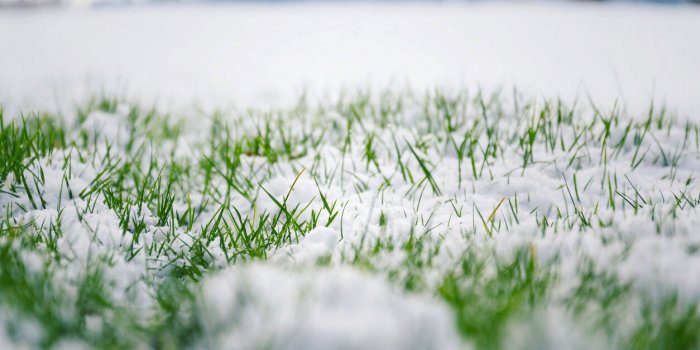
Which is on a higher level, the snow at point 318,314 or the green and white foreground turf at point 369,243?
the snow at point 318,314

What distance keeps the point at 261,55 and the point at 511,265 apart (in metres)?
6.24

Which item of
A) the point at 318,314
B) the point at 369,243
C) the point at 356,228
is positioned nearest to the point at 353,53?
the point at 356,228

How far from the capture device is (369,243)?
1341 mm

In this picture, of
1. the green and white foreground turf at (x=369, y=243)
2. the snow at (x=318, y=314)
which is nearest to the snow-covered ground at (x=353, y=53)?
the green and white foreground turf at (x=369, y=243)

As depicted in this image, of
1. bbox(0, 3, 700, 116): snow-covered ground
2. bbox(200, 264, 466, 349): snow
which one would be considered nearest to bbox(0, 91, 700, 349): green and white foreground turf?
bbox(200, 264, 466, 349): snow

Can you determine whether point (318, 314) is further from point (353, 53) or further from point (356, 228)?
point (353, 53)

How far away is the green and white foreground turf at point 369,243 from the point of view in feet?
2.95

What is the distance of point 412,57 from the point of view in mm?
6316

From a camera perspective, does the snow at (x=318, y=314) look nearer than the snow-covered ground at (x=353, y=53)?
Yes

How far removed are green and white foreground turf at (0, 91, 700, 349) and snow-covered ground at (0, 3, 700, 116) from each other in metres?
0.82

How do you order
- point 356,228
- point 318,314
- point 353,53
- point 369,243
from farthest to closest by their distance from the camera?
point 353,53 < point 356,228 < point 369,243 < point 318,314

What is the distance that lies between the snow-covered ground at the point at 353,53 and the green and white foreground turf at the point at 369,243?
82 centimetres

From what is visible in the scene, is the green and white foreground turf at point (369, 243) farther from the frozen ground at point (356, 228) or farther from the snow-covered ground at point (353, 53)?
the snow-covered ground at point (353, 53)

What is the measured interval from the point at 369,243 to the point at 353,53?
559 centimetres
